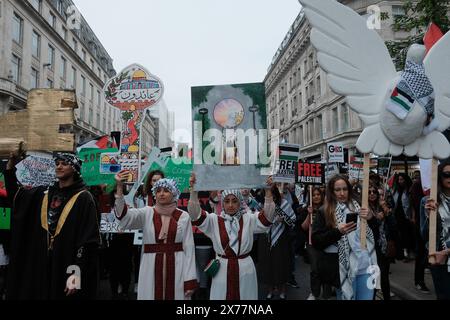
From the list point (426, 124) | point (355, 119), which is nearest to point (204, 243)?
point (426, 124)

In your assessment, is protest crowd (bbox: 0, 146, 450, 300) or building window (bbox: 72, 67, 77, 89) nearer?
protest crowd (bbox: 0, 146, 450, 300)

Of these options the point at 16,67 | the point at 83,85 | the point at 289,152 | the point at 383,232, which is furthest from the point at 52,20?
the point at 383,232

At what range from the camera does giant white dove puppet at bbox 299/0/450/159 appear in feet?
9.04

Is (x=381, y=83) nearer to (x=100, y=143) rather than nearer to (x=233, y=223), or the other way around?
(x=233, y=223)

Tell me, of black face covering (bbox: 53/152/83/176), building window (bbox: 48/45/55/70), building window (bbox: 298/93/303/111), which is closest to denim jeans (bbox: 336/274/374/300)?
black face covering (bbox: 53/152/83/176)

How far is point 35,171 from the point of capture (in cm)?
429

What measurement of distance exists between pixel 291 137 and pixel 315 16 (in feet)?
137

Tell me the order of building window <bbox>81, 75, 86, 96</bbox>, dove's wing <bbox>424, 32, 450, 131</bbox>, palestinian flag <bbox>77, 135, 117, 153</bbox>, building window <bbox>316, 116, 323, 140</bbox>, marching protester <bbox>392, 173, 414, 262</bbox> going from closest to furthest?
dove's wing <bbox>424, 32, 450, 131</bbox>, palestinian flag <bbox>77, 135, 117, 153</bbox>, marching protester <bbox>392, 173, 414, 262</bbox>, building window <bbox>316, 116, 323, 140</bbox>, building window <bbox>81, 75, 86, 96</bbox>

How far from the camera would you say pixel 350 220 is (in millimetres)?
3236

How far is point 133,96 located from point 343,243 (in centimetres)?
387

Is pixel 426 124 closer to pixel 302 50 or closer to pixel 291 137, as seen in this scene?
pixel 302 50

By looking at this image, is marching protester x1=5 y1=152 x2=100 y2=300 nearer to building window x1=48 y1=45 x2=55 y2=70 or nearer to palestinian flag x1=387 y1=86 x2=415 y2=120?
palestinian flag x1=387 y1=86 x2=415 y2=120

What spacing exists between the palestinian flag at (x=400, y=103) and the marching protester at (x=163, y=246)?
7.09 ft

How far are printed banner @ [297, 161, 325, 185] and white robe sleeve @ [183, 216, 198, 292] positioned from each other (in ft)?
8.48
